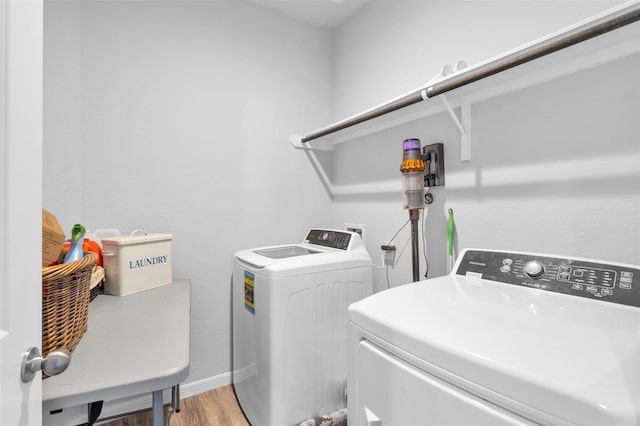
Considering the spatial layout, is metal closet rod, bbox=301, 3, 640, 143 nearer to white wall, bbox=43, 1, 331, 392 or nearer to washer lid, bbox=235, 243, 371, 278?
washer lid, bbox=235, 243, 371, 278

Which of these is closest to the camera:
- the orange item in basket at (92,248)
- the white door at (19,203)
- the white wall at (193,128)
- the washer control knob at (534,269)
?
the white door at (19,203)

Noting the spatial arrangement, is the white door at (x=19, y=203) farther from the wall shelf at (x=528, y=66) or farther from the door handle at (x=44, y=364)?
the wall shelf at (x=528, y=66)

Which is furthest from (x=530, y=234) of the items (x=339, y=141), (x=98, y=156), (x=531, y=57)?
(x=98, y=156)

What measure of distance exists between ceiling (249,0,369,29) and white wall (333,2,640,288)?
8.3 inches

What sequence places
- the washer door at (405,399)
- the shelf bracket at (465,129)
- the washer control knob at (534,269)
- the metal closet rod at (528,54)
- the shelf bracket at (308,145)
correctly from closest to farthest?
the washer door at (405,399)
the metal closet rod at (528,54)
the washer control knob at (534,269)
the shelf bracket at (465,129)
the shelf bracket at (308,145)

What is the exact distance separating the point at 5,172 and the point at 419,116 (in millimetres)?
1707

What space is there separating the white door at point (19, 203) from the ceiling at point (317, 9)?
74.6 inches

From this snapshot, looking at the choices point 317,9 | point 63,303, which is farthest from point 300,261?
point 317,9

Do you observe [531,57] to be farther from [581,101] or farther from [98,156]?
[98,156]

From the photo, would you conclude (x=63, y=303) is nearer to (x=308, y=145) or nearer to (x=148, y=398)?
(x=148, y=398)

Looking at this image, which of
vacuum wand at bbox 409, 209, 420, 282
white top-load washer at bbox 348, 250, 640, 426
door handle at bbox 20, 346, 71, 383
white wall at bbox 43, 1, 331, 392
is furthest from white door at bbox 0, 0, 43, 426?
vacuum wand at bbox 409, 209, 420, 282

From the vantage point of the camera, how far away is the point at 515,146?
4.29 feet

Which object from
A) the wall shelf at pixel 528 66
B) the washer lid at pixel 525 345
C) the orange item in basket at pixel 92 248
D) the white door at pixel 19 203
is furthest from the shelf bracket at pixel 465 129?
the orange item in basket at pixel 92 248

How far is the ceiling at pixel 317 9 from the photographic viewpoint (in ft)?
6.94
